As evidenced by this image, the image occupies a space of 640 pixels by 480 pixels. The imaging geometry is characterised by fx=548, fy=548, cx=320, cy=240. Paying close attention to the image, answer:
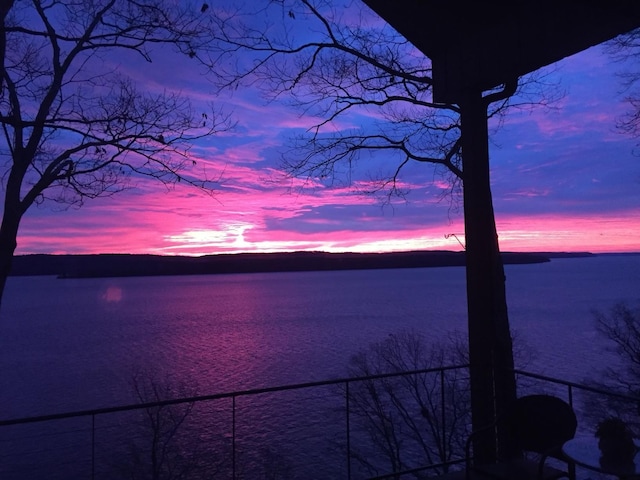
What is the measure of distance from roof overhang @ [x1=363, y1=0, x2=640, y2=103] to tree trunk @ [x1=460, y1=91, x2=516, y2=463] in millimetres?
233

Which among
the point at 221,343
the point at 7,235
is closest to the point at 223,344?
the point at 221,343

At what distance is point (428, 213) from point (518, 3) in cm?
1747

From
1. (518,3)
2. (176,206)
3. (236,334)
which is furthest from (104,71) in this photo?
(236,334)

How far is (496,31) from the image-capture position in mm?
3352

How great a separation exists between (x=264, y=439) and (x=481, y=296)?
17.0 meters

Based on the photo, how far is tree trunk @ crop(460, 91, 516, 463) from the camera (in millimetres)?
3480

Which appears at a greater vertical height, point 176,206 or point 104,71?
point 104,71

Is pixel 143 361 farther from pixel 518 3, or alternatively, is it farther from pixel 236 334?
pixel 518 3

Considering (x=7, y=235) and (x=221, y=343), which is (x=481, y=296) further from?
(x=221, y=343)

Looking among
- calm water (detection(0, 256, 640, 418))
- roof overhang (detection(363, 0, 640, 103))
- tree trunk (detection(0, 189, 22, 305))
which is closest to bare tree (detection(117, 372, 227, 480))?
calm water (detection(0, 256, 640, 418))

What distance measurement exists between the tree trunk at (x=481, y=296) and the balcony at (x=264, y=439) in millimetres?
11337

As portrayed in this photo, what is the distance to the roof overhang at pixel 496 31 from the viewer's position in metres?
2.88

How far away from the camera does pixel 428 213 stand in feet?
66.9

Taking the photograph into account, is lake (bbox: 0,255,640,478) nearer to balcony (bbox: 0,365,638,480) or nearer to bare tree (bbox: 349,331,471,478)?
balcony (bbox: 0,365,638,480)
